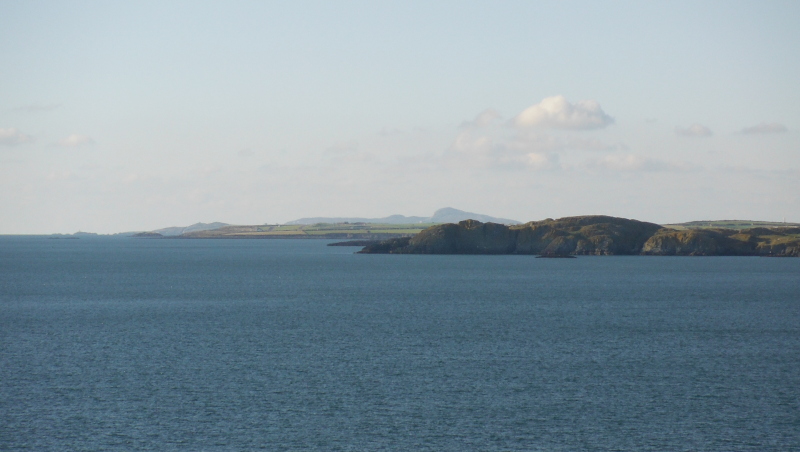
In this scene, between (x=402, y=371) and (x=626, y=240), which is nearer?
(x=402, y=371)

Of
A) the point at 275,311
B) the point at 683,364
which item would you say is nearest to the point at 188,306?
the point at 275,311

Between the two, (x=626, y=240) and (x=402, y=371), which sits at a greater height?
(x=626, y=240)

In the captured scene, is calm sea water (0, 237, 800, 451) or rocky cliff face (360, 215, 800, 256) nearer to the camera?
calm sea water (0, 237, 800, 451)

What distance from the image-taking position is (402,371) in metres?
44.1

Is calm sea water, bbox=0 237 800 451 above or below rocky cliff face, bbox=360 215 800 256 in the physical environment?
below

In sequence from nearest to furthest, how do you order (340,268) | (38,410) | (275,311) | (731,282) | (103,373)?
(38,410)
(103,373)
(275,311)
(731,282)
(340,268)

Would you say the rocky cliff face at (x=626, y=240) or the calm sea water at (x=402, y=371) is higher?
the rocky cliff face at (x=626, y=240)

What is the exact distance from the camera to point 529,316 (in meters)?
69.2

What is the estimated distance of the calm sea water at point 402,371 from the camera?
3234 centimetres

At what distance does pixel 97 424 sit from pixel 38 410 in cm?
384

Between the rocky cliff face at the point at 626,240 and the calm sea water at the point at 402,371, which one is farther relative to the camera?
the rocky cliff face at the point at 626,240

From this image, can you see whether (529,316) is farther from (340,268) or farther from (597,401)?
(340,268)

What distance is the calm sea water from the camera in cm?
3234

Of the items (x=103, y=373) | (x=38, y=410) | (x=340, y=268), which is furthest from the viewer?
(x=340, y=268)
